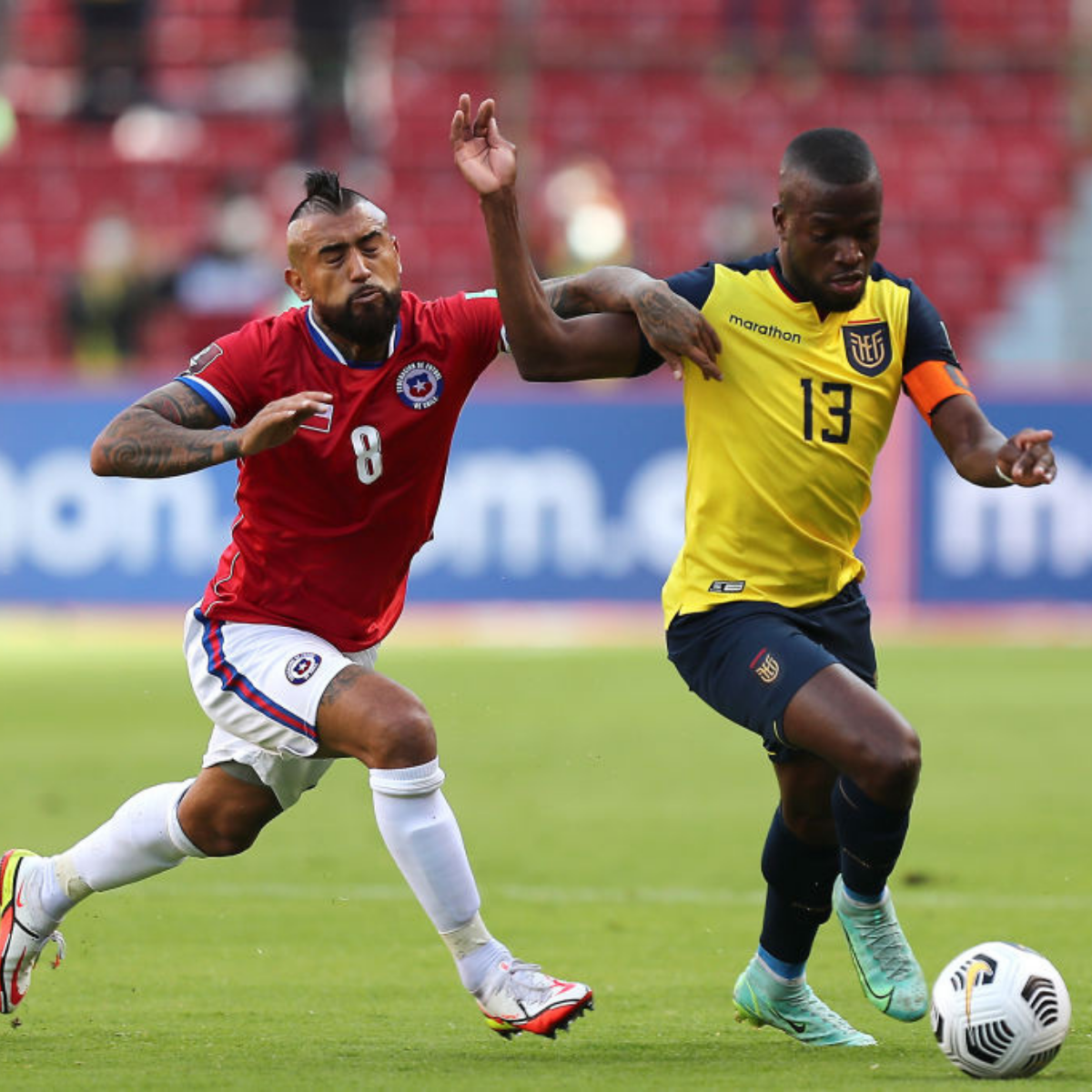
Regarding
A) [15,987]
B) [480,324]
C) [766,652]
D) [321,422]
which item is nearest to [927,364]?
[766,652]

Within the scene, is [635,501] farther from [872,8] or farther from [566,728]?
[872,8]

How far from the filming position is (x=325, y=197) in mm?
6215

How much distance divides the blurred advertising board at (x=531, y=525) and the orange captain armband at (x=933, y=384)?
11.2 metres

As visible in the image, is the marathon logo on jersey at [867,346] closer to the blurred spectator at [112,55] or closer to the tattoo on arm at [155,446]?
the tattoo on arm at [155,446]

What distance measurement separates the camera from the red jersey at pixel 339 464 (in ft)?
20.2

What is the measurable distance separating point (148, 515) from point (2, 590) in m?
1.32

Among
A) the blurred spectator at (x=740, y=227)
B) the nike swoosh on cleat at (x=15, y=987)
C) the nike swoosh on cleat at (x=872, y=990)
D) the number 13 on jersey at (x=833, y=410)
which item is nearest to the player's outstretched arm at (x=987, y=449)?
the number 13 on jersey at (x=833, y=410)

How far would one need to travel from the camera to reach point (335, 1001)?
21.2ft

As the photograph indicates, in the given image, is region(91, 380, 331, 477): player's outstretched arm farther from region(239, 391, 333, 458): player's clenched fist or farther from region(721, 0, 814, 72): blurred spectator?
region(721, 0, 814, 72): blurred spectator

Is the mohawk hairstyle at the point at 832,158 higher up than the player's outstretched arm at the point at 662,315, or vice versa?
the mohawk hairstyle at the point at 832,158

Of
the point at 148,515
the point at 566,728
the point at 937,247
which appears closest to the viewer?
the point at 566,728

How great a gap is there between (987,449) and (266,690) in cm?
198

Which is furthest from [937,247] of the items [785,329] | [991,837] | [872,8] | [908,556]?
[785,329]

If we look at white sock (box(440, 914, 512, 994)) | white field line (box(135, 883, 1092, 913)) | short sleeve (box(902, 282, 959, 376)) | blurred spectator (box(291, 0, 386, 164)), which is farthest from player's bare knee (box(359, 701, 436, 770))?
blurred spectator (box(291, 0, 386, 164))
